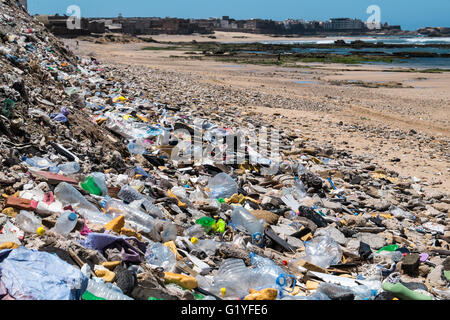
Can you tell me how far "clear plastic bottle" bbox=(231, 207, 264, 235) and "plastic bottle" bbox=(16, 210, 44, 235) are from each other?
6.34 feet

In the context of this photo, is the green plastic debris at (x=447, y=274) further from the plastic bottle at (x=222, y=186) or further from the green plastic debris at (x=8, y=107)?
the green plastic debris at (x=8, y=107)

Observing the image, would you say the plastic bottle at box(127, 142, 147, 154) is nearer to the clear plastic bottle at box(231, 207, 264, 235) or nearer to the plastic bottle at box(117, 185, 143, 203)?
the plastic bottle at box(117, 185, 143, 203)

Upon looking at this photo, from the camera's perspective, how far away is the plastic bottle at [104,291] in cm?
244

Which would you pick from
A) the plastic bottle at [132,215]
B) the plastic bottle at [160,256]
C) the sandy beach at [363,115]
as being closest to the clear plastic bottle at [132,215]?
the plastic bottle at [132,215]

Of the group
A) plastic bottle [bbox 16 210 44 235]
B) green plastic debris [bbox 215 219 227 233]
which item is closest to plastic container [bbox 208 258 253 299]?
green plastic debris [bbox 215 219 227 233]

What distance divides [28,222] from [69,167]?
1.34 meters

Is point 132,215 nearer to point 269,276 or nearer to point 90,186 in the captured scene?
point 90,186

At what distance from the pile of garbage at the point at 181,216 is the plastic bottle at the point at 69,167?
16mm

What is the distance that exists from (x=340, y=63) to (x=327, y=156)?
29123mm

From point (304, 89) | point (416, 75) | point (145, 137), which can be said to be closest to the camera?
point (145, 137)
